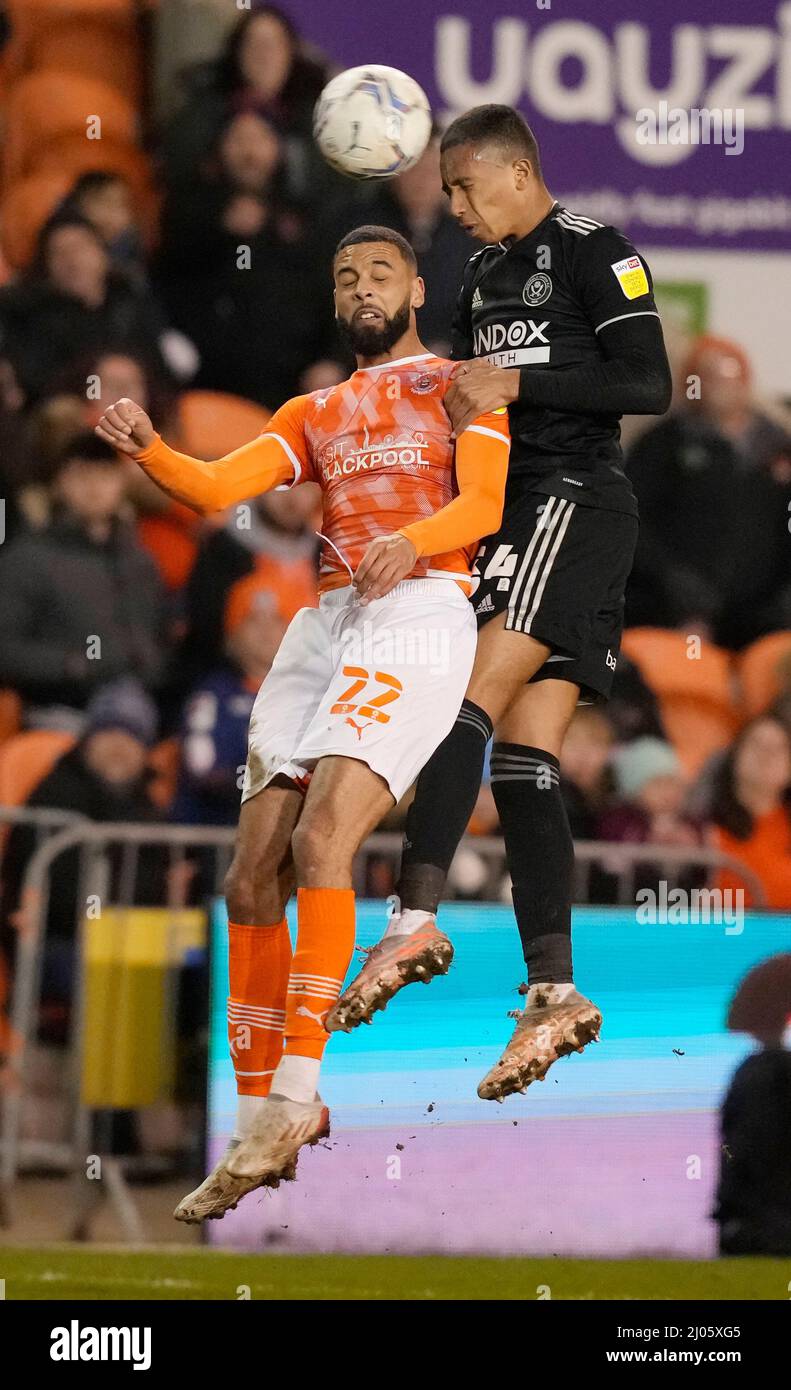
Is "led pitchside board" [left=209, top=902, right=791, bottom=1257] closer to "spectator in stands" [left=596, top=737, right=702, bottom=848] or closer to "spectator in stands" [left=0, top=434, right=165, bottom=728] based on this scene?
"spectator in stands" [left=596, top=737, right=702, bottom=848]

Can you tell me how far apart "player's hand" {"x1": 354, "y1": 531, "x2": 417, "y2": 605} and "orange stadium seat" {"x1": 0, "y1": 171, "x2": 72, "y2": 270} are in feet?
15.9

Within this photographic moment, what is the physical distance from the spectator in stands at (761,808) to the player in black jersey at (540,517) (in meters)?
3.50

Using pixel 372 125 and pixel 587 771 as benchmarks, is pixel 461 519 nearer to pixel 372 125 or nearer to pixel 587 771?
pixel 372 125

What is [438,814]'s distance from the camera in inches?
196

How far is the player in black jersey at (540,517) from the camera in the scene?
5.07 metres

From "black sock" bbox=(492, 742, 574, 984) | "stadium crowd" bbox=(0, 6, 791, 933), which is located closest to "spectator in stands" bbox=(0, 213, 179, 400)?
"stadium crowd" bbox=(0, 6, 791, 933)

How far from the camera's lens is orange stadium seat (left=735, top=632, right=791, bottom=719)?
9.22 meters

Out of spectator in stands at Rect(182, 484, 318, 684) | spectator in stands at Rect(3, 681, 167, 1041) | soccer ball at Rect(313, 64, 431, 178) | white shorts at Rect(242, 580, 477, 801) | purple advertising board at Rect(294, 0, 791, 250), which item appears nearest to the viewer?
white shorts at Rect(242, 580, 477, 801)

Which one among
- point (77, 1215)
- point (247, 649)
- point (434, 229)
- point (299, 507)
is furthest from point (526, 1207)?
point (434, 229)

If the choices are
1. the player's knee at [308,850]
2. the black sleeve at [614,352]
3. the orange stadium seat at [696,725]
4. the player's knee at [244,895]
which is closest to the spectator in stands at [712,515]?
the orange stadium seat at [696,725]

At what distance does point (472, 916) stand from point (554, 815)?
242 centimetres

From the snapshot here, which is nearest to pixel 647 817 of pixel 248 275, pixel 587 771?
pixel 587 771
